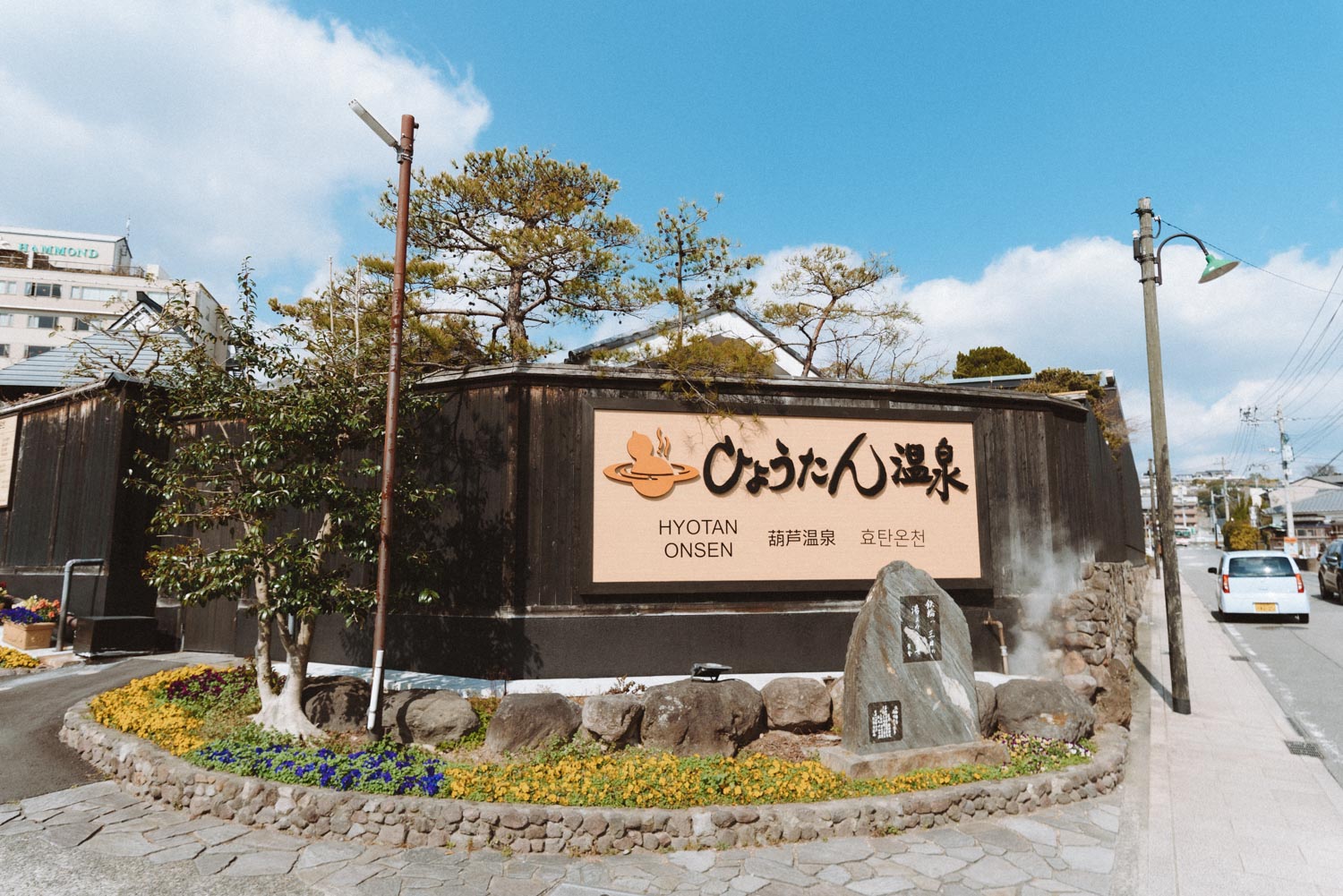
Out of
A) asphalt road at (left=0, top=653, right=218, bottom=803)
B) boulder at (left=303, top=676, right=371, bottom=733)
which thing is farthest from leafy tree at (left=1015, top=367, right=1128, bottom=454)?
asphalt road at (left=0, top=653, right=218, bottom=803)

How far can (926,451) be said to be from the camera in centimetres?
1081

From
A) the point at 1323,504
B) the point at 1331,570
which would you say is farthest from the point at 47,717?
the point at 1323,504

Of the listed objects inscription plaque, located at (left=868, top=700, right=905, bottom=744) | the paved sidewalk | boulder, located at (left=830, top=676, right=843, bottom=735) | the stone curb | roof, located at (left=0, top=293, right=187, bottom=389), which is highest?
roof, located at (left=0, top=293, right=187, bottom=389)

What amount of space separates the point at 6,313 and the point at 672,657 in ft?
219

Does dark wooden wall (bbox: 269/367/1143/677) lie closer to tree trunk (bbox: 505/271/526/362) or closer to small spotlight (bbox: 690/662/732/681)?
small spotlight (bbox: 690/662/732/681)

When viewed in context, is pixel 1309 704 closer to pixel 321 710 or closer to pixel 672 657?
pixel 672 657

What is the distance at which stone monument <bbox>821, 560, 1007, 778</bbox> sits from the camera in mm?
6844

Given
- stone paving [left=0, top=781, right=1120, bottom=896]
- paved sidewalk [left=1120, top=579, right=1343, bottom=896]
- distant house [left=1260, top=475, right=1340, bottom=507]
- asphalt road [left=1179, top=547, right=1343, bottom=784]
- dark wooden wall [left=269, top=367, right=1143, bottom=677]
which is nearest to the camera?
stone paving [left=0, top=781, right=1120, bottom=896]

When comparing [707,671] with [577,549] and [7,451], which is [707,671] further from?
[7,451]

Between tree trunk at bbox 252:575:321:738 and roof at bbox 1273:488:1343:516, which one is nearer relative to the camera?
tree trunk at bbox 252:575:321:738

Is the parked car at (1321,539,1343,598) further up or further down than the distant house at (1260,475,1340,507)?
further down

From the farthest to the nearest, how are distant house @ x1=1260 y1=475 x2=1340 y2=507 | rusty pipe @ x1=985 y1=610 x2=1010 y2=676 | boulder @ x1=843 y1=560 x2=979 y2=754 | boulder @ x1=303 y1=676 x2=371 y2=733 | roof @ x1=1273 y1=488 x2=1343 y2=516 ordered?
distant house @ x1=1260 y1=475 x2=1340 y2=507 → roof @ x1=1273 y1=488 x2=1343 y2=516 → rusty pipe @ x1=985 y1=610 x2=1010 y2=676 → boulder @ x1=303 y1=676 x2=371 y2=733 → boulder @ x1=843 y1=560 x2=979 y2=754

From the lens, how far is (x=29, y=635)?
38.5 feet

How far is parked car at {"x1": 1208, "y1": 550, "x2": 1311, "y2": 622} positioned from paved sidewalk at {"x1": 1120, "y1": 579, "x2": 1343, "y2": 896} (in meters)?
9.77
